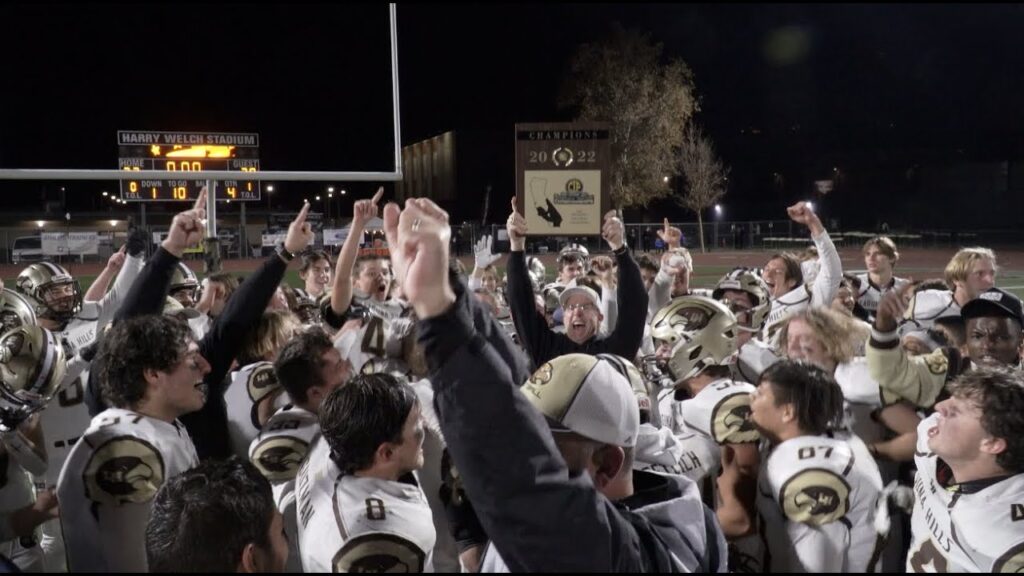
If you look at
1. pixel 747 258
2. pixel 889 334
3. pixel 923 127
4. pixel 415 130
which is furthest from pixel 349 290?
pixel 923 127

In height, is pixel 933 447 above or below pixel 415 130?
below

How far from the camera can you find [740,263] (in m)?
32.0

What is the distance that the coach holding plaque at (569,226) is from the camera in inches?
188

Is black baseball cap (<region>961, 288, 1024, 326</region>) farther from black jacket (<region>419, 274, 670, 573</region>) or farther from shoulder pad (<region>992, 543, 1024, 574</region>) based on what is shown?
black jacket (<region>419, 274, 670, 573</region>)

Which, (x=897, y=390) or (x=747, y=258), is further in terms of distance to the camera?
(x=747, y=258)

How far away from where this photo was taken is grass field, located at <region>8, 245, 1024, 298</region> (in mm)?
→ 23953

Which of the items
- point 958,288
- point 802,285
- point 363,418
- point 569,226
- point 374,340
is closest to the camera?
point 363,418

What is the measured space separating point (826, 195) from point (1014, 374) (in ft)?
209

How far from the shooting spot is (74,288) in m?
6.16

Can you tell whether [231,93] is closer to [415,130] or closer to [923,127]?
[415,130]

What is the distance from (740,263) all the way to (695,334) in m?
29.5

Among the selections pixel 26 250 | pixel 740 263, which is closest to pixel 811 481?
pixel 740 263

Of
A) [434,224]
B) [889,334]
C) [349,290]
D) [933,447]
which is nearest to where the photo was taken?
[434,224]

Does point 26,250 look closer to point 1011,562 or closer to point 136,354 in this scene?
point 136,354
